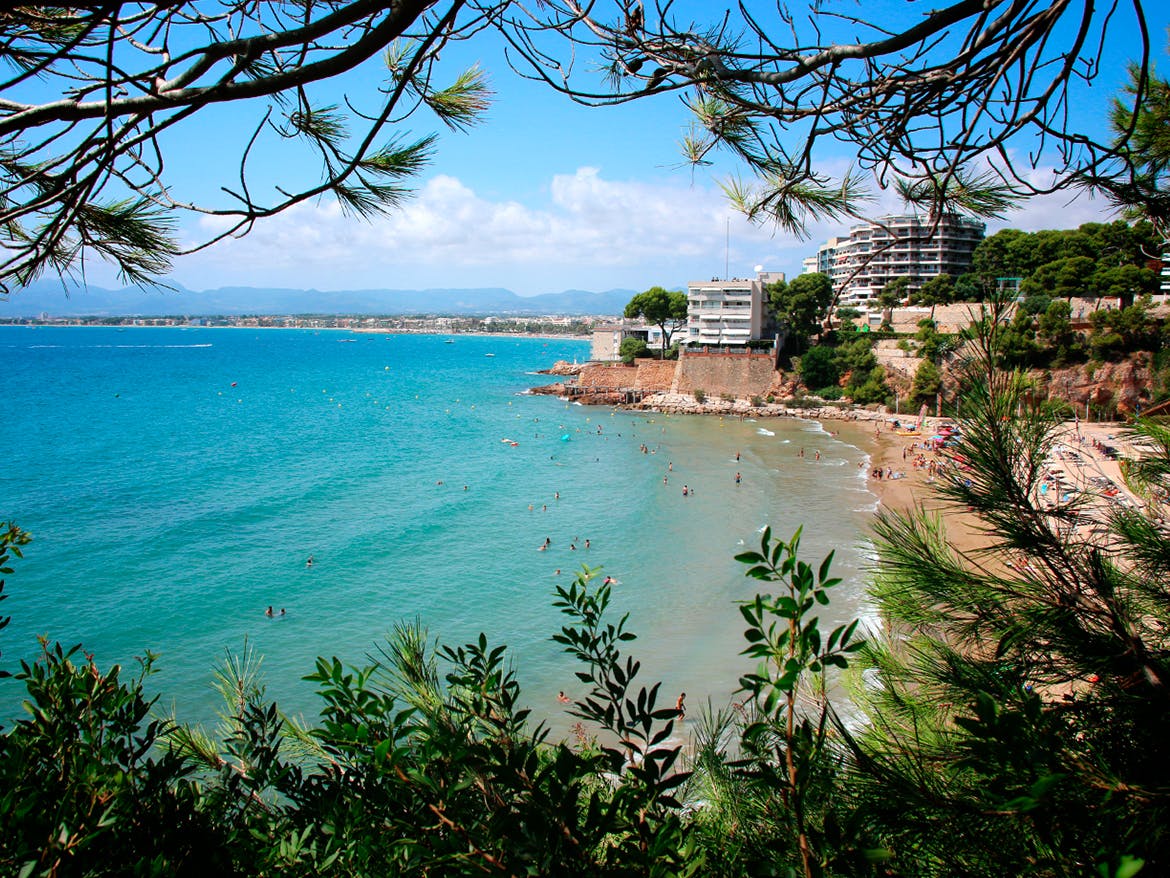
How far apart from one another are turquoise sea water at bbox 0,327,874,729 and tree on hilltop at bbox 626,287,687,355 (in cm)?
1094

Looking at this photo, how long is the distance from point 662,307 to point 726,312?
18.8ft

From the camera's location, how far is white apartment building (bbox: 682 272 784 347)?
39156 mm

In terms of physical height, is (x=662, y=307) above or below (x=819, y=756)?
above

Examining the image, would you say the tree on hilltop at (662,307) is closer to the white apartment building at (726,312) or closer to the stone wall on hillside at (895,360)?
the white apartment building at (726,312)

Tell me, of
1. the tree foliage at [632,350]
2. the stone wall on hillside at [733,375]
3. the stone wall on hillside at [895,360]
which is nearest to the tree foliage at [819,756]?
the stone wall on hillside at [895,360]

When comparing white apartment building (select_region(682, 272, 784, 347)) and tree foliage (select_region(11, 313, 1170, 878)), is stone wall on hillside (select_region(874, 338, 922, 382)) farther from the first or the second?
tree foliage (select_region(11, 313, 1170, 878))

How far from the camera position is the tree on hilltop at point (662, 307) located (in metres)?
44.1

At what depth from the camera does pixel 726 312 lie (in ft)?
129

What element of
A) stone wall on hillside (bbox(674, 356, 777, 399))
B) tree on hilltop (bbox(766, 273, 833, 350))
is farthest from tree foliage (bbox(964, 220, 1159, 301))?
stone wall on hillside (bbox(674, 356, 777, 399))

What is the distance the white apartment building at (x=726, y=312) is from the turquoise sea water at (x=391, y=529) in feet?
24.6

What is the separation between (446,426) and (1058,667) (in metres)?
33.3

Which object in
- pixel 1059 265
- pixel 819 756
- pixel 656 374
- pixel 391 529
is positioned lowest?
pixel 391 529

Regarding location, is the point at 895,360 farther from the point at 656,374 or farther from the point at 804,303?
the point at 656,374

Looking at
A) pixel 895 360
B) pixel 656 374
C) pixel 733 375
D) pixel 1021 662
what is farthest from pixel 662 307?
pixel 1021 662
